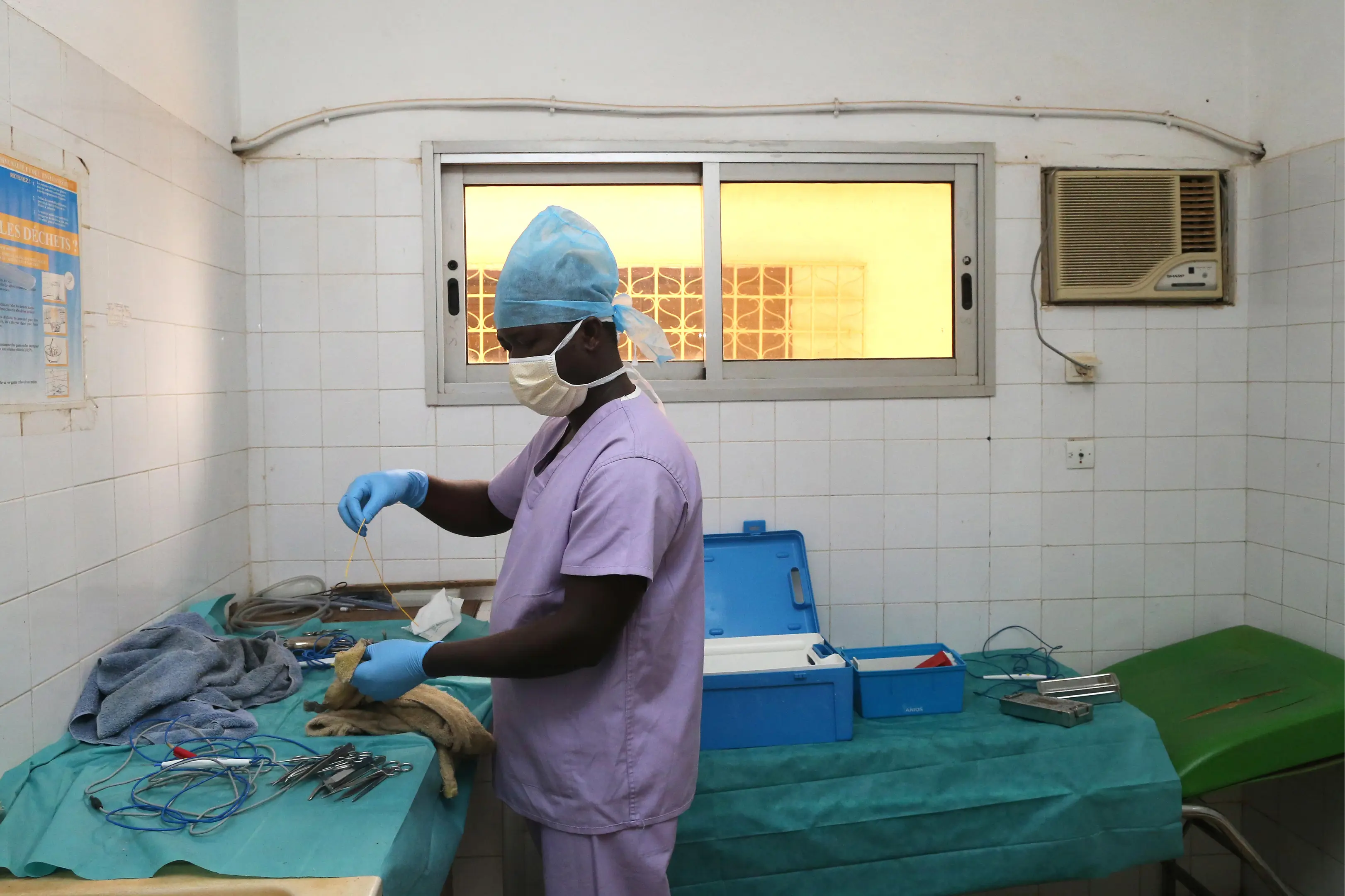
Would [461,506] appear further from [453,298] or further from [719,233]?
[719,233]

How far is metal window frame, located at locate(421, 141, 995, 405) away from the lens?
2621mm

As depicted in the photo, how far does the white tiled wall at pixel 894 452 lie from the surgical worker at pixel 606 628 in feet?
3.87

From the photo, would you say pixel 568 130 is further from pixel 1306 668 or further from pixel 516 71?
pixel 1306 668

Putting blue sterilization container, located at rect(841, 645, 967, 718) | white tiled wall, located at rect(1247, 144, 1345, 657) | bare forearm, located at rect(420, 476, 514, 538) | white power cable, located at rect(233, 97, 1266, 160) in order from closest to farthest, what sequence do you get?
bare forearm, located at rect(420, 476, 514, 538) < blue sterilization container, located at rect(841, 645, 967, 718) < white tiled wall, located at rect(1247, 144, 1345, 657) < white power cable, located at rect(233, 97, 1266, 160)

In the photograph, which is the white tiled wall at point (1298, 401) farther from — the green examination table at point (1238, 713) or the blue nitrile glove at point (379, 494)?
the blue nitrile glove at point (379, 494)

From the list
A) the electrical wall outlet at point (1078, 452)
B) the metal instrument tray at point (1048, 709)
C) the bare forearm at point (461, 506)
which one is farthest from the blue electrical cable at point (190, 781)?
the electrical wall outlet at point (1078, 452)

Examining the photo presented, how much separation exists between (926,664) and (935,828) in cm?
50

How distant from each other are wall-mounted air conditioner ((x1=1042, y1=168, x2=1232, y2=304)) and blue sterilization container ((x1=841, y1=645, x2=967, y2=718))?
122 centimetres

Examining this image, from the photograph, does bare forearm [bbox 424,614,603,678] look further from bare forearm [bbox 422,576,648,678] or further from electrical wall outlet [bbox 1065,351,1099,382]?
electrical wall outlet [bbox 1065,351,1099,382]

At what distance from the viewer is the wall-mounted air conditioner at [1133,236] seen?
2736 mm

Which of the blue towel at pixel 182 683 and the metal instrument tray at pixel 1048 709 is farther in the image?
the metal instrument tray at pixel 1048 709

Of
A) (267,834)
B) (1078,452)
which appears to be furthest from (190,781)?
(1078,452)

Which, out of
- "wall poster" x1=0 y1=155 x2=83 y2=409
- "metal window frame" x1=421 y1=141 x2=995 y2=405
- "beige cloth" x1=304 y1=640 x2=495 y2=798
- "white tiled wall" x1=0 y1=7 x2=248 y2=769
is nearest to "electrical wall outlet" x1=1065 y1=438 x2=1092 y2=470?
"metal window frame" x1=421 y1=141 x2=995 y2=405

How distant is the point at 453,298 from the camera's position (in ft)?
8.73
